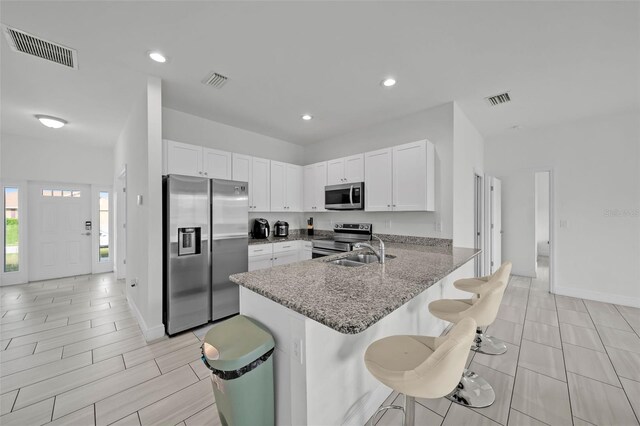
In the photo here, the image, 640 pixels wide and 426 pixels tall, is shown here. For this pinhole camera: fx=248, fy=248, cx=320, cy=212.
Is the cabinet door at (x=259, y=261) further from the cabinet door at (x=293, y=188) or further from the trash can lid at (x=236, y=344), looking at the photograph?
the trash can lid at (x=236, y=344)

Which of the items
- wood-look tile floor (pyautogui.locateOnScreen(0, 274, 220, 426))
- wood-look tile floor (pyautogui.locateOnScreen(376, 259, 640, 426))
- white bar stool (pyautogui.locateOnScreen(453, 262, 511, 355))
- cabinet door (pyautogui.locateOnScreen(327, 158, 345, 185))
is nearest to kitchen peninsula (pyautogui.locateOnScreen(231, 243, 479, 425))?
Answer: wood-look tile floor (pyautogui.locateOnScreen(376, 259, 640, 426))

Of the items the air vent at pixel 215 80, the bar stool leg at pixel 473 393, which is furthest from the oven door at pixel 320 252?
the air vent at pixel 215 80

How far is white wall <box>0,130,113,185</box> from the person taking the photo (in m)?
4.48

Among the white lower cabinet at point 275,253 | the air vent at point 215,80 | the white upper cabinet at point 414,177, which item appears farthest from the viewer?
the white lower cabinet at point 275,253

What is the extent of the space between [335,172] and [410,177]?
4.24 feet

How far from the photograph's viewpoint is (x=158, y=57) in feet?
7.38

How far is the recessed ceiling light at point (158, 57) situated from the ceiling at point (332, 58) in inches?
3.0

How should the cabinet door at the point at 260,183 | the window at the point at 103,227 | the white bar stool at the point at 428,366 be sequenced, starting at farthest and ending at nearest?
1. the window at the point at 103,227
2. the cabinet door at the point at 260,183
3. the white bar stool at the point at 428,366

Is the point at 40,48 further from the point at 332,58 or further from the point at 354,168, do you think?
the point at 354,168

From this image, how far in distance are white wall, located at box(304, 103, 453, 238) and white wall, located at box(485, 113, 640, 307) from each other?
2071 mm

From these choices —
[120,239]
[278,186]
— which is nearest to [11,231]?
[120,239]

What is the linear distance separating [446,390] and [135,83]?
3.74 m

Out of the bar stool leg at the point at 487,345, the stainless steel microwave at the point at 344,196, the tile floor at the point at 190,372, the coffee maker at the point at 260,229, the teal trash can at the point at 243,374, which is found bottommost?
the tile floor at the point at 190,372

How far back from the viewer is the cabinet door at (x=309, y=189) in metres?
4.50
